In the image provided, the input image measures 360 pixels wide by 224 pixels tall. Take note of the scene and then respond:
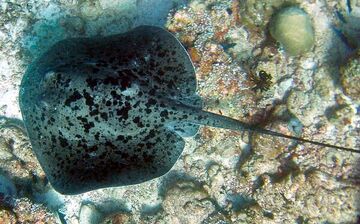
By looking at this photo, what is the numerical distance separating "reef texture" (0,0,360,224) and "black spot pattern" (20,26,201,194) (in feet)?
3.89

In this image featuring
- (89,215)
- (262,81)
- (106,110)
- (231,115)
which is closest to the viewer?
(106,110)

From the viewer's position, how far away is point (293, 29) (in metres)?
6.28

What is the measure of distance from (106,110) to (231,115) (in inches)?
101

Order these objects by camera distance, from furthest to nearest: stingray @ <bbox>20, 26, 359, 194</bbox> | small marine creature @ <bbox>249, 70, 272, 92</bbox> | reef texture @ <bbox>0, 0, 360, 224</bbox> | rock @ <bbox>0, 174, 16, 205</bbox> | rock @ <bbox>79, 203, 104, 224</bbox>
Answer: rock @ <bbox>79, 203, 104, 224</bbox>
small marine creature @ <bbox>249, 70, 272, 92</bbox>
reef texture @ <bbox>0, 0, 360, 224</bbox>
rock @ <bbox>0, 174, 16, 205</bbox>
stingray @ <bbox>20, 26, 359, 194</bbox>

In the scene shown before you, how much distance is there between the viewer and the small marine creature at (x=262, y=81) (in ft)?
20.5

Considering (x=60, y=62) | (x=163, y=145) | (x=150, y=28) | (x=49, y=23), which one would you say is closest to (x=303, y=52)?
(x=150, y=28)

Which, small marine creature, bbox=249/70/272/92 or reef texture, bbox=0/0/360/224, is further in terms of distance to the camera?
small marine creature, bbox=249/70/272/92

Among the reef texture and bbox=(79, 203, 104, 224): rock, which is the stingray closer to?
the reef texture

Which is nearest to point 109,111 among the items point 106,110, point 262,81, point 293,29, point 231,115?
point 106,110

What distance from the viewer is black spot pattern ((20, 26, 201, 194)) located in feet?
14.1

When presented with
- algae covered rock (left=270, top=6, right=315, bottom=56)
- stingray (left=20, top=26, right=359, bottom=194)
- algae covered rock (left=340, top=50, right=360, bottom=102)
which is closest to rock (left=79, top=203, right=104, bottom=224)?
stingray (left=20, top=26, right=359, bottom=194)

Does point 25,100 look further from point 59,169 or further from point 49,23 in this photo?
point 49,23

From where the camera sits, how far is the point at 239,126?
421 cm

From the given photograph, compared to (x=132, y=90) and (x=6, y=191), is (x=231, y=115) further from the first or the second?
(x=6, y=191)
